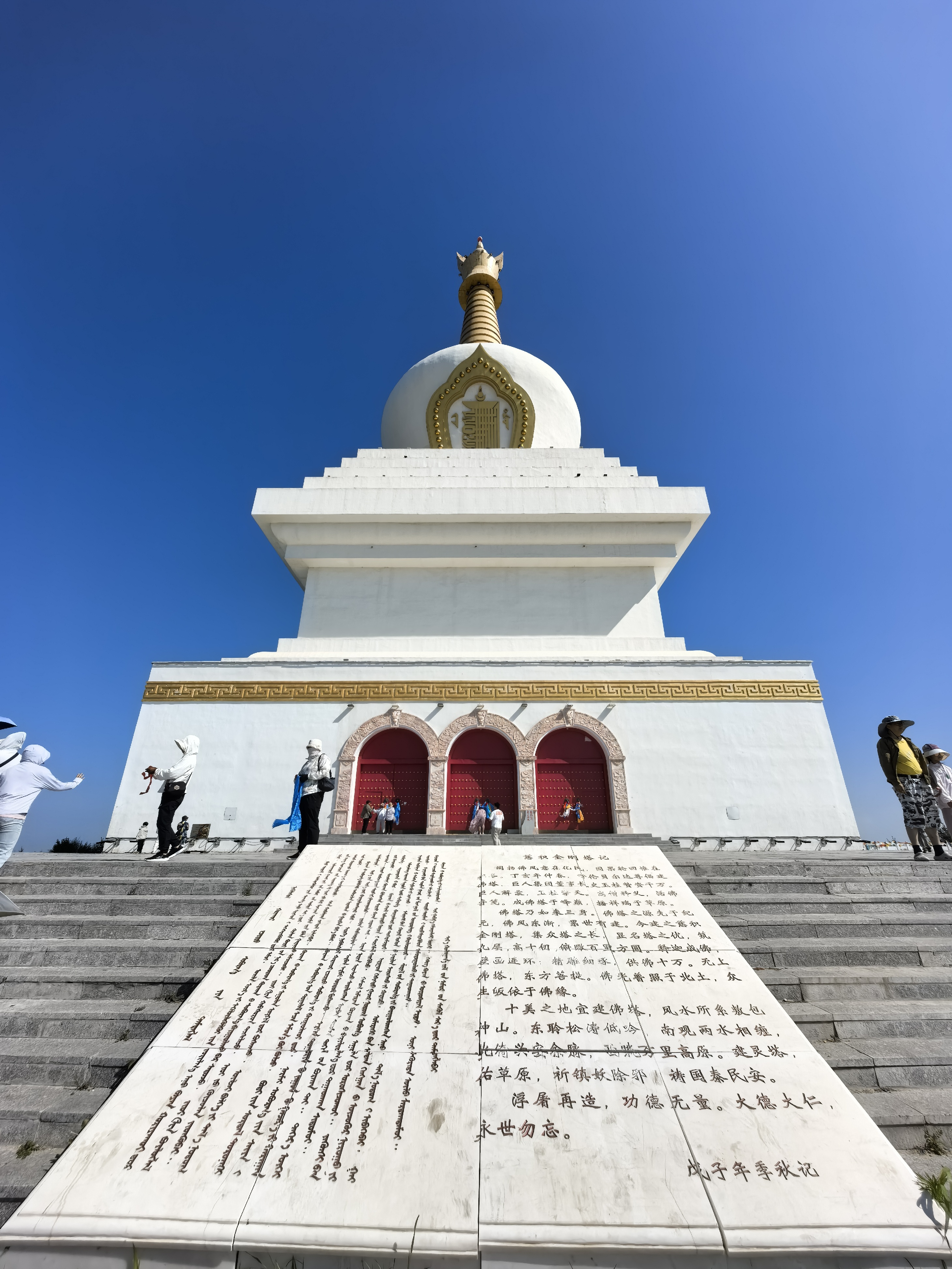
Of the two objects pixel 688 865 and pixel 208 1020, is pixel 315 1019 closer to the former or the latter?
pixel 208 1020

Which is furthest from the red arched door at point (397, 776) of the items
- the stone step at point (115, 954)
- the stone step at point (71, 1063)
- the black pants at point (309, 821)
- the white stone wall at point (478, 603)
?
the stone step at point (71, 1063)

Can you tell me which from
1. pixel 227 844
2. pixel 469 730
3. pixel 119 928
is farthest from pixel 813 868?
pixel 227 844

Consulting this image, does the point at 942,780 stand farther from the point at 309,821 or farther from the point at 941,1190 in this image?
the point at 309,821

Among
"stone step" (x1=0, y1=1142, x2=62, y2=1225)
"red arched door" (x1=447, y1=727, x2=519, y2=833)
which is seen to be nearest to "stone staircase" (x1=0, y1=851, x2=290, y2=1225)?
"stone step" (x1=0, y1=1142, x2=62, y2=1225)

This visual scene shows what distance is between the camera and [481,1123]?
10.7 ft

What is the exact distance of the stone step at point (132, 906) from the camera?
Result: 614 cm

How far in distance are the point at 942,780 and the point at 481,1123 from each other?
8.02 meters

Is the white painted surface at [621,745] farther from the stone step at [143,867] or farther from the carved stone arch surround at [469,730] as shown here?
the stone step at [143,867]

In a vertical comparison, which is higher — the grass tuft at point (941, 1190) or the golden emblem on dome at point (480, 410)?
the golden emblem on dome at point (480, 410)

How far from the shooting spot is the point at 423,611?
1426cm

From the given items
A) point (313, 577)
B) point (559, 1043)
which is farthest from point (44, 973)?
point (313, 577)

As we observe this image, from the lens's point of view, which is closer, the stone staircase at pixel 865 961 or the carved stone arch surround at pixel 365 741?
the stone staircase at pixel 865 961

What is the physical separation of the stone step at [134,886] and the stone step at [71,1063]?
2083 millimetres

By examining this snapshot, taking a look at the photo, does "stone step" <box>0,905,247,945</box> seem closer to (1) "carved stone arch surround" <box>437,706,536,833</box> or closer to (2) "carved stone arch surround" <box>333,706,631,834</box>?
(2) "carved stone arch surround" <box>333,706,631,834</box>
